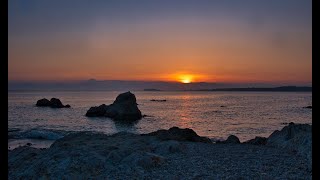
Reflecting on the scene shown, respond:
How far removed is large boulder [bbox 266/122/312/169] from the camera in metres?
17.1

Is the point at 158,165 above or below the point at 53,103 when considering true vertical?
above

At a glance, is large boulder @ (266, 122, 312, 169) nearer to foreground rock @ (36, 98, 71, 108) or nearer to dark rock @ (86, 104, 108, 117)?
dark rock @ (86, 104, 108, 117)

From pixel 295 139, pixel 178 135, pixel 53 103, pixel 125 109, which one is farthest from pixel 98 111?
pixel 295 139

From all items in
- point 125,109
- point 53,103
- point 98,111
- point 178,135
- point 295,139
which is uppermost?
point 295,139

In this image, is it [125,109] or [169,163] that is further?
[125,109]

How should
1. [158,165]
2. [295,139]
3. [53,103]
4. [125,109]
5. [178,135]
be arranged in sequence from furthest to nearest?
[53,103] < [125,109] < [178,135] < [295,139] < [158,165]

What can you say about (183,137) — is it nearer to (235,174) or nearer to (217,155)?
(217,155)

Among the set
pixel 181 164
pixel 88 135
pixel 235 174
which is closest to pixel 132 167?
pixel 181 164

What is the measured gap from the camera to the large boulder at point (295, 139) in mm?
17097

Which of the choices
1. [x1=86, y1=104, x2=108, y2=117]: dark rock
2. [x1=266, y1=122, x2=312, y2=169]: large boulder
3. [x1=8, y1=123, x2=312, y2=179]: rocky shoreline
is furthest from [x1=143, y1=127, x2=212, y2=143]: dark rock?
[x1=86, y1=104, x2=108, y2=117]: dark rock

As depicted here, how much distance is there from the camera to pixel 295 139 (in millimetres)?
18812

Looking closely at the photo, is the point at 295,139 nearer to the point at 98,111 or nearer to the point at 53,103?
the point at 98,111
